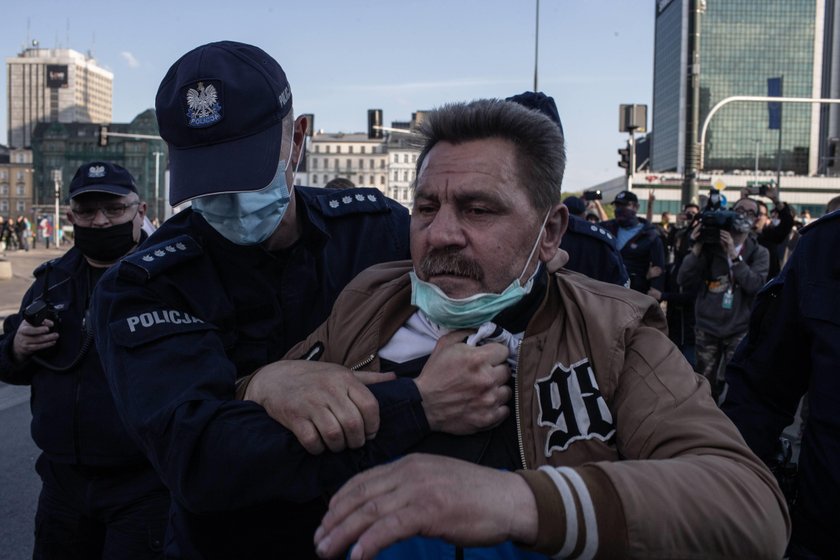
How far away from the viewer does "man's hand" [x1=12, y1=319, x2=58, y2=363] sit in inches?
135

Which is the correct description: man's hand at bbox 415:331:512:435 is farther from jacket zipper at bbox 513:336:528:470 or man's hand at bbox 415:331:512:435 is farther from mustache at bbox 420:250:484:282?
mustache at bbox 420:250:484:282

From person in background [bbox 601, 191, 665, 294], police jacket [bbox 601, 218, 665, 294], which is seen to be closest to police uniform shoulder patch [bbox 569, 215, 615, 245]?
person in background [bbox 601, 191, 665, 294]

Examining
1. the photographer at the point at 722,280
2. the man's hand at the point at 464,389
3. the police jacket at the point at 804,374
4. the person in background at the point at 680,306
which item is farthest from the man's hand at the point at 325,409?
the person in background at the point at 680,306

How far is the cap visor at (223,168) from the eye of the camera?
79.9 inches

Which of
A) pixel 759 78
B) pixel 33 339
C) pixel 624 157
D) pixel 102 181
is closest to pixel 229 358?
pixel 33 339

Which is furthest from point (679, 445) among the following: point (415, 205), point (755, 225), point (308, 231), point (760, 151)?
point (760, 151)

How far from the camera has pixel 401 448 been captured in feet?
5.51

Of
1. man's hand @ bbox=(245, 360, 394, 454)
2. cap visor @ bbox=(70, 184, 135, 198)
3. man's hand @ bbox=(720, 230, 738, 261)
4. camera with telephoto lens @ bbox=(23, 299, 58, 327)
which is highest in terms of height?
cap visor @ bbox=(70, 184, 135, 198)

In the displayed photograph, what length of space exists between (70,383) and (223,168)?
5.81ft

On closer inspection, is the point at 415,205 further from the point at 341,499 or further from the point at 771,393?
the point at 771,393

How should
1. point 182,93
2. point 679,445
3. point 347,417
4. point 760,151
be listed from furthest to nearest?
point 760,151 → point 182,93 → point 347,417 → point 679,445

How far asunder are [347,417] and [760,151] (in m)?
139

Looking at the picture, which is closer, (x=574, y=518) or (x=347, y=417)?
(x=574, y=518)

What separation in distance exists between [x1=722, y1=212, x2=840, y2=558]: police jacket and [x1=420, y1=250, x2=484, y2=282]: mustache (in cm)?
120
